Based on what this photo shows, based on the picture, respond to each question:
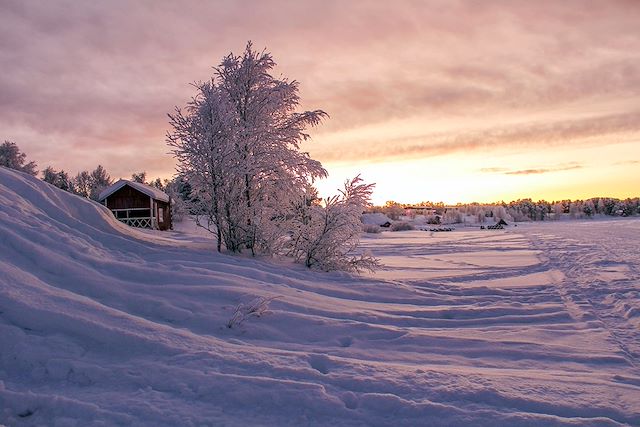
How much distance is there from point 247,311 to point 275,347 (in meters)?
0.93

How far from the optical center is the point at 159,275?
25.0ft

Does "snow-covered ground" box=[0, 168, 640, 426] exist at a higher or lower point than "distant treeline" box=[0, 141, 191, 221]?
lower

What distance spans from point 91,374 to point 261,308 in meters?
2.41

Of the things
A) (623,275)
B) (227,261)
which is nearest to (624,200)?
(623,275)

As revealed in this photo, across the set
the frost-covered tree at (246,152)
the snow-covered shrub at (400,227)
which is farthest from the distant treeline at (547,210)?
the frost-covered tree at (246,152)

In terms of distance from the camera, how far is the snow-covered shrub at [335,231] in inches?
490

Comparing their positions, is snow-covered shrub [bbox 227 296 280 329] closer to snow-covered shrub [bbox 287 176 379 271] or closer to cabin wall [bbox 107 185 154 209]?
snow-covered shrub [bbox 287 176 379 271]

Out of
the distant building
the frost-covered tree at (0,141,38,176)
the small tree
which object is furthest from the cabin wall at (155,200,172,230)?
the small tree

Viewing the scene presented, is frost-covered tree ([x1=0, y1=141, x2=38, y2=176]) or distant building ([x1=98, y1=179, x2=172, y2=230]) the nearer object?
distant building ([x1=98, y1=179, x2=172, y2=230])

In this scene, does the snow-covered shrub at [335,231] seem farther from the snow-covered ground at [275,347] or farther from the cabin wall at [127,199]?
the cabin wall at [127,199]

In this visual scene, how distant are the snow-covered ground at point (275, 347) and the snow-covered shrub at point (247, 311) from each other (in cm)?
8

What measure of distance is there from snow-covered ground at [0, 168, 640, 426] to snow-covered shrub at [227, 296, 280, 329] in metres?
0.08

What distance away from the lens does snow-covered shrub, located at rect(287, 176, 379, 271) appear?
12.5m

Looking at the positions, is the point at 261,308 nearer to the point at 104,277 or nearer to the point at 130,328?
the point at 130,328
